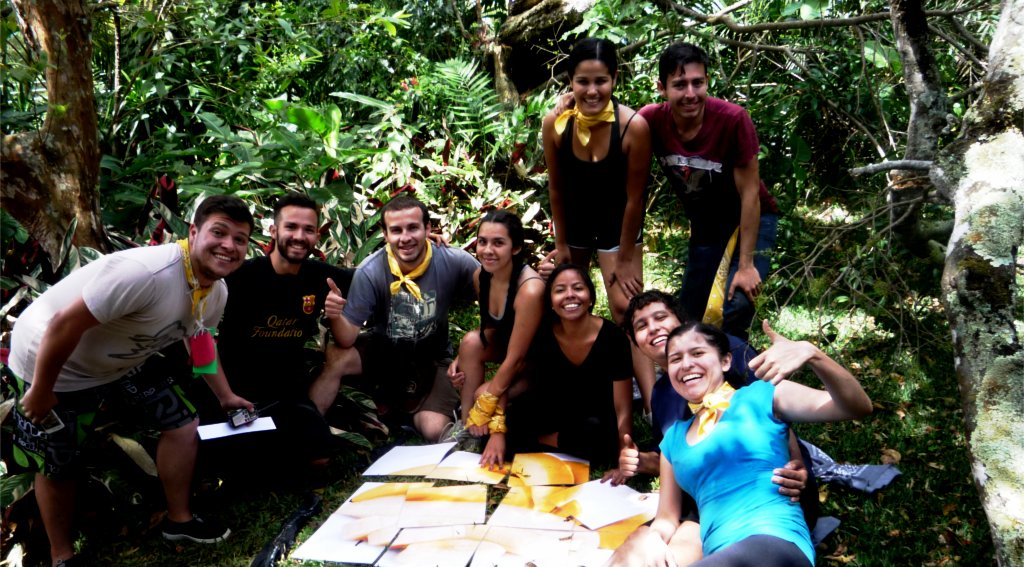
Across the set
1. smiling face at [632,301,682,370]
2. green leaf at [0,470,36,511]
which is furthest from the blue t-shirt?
green leaf at [0,470,36,511]

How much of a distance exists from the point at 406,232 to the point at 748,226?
156 cm

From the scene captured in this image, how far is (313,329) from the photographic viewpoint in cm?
368

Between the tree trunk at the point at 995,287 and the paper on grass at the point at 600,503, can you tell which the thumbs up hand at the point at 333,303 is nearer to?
the paper on grass at the point at 600,503

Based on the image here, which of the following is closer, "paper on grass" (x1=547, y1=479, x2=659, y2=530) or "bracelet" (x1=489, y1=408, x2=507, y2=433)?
"paper on grass" (x1=547, y1=479, x2=659, y2=530)

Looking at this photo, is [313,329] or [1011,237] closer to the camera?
[1011,237]

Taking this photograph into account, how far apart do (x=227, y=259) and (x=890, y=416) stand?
309 centimetres

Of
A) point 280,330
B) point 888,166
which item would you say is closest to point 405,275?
point 280,330

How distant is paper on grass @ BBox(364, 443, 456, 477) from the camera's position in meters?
3.48

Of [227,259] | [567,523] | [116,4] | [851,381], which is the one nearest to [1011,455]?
[851,381]

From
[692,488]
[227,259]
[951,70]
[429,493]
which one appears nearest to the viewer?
[692,488]

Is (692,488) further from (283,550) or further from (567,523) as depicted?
(283,550)

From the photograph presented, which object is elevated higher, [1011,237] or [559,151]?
[559,151]

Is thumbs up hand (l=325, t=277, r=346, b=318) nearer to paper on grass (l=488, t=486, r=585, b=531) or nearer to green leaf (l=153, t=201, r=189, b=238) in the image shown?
green leaf (l=153, t=201, r=189, b=238)

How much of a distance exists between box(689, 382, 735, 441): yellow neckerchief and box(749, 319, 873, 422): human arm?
0.23 metres
